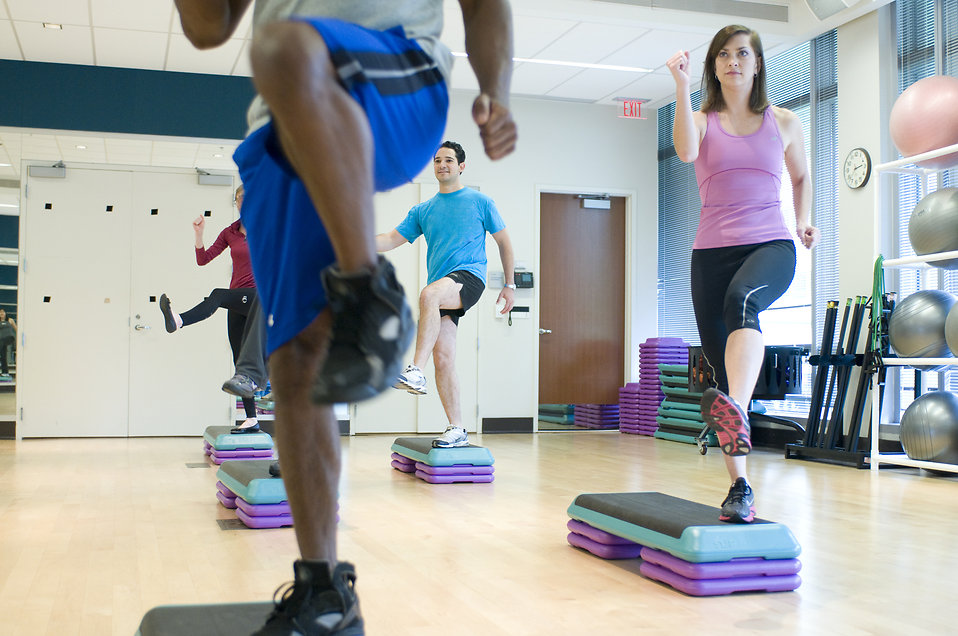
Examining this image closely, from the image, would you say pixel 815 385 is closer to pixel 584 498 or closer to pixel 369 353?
pixel 584 498

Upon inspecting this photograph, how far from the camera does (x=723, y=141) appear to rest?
2795 millimetres

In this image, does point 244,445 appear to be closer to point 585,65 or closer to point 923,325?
point 923,325

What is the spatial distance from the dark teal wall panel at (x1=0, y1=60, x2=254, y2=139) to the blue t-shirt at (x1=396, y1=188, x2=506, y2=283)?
3.54 m

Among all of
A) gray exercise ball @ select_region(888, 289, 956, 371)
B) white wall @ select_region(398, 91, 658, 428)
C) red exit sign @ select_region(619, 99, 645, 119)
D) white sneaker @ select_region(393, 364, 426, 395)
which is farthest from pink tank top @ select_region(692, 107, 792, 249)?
red exit sign @ select_region(619, 99, 645, 119)

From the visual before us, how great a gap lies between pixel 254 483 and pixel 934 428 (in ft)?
13.1

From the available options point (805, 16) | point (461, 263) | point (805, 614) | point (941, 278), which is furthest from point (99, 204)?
point (805, 614)

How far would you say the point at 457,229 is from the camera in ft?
15.5

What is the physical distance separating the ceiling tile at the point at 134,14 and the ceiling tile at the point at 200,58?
255 mm

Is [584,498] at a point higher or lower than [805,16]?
lower

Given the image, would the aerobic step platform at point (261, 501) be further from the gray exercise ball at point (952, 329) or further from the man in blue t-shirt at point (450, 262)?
the gray exercise ball at point (952, 329)

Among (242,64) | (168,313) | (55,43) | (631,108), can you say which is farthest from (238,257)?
(631,108)

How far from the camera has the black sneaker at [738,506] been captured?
2.35 meters

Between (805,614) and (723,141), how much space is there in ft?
4.68

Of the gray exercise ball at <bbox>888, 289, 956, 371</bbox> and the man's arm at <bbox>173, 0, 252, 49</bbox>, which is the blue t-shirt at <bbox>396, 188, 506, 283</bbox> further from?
the man's arm at <bbox>173, 0, 252, 49</bbox>
